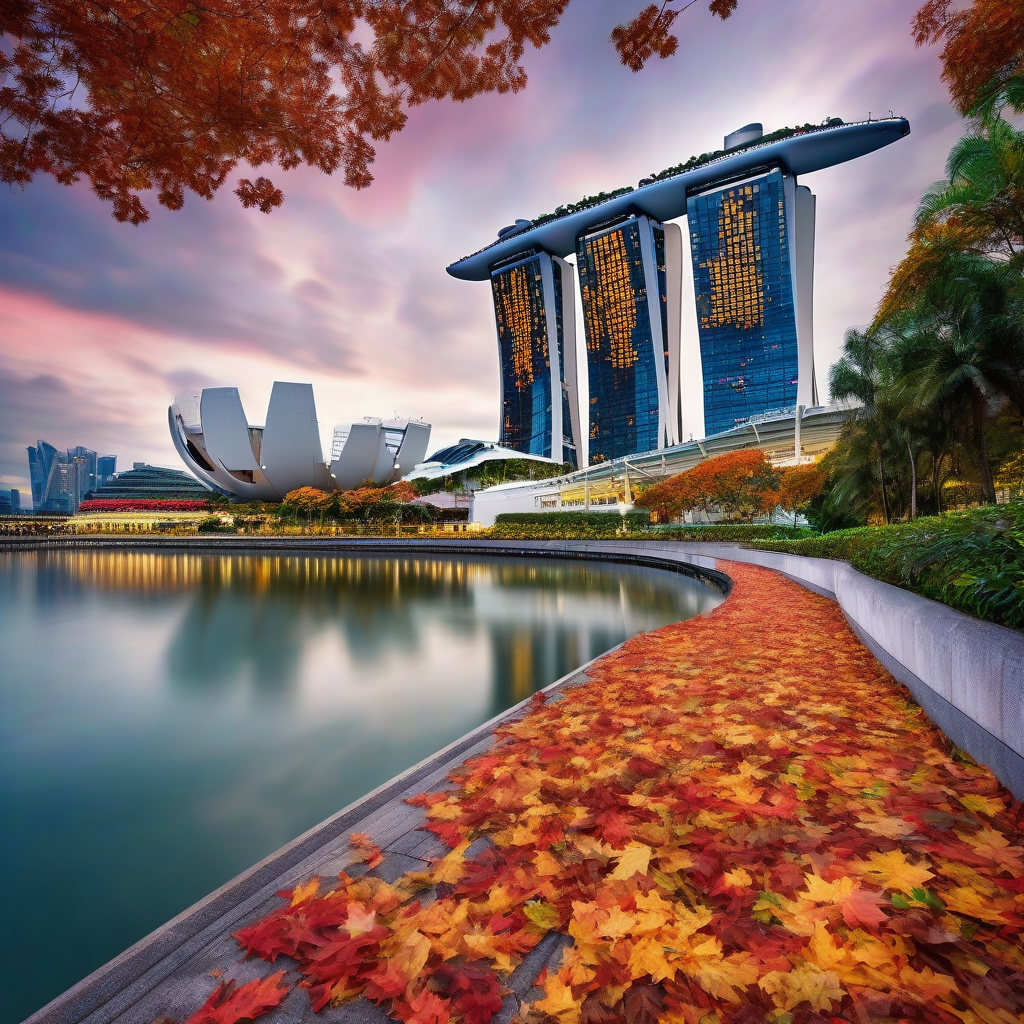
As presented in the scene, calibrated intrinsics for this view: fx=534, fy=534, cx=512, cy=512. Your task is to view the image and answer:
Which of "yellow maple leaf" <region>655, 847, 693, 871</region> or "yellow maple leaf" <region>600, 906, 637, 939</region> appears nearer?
"yellow maple leaf" <region>600, 906, 637, 939</region>

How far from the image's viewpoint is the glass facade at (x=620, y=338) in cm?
10025

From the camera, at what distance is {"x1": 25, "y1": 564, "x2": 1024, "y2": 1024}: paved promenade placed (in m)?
1.59

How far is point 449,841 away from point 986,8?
10.2 metres

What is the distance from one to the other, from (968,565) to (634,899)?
11.2 feet

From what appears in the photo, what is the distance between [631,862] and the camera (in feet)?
7.28

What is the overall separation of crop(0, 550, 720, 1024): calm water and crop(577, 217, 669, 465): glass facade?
88775 mm

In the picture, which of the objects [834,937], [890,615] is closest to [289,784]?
[834,937]

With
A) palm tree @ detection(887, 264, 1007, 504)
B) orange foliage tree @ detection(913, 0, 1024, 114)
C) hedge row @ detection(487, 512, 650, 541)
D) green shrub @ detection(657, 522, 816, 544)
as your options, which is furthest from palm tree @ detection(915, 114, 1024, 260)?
hedge row @ detection(487, 512, 650, 541)

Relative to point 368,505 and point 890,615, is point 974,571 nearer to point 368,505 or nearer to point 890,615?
point 890,615

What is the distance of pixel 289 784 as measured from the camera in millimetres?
5004

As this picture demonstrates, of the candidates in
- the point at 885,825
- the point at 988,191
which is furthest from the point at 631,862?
the point at 988,191

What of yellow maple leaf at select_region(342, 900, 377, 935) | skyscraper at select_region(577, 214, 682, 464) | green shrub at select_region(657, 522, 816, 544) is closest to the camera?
yellow maple leaf at select_region(342, 900, 377, 935)

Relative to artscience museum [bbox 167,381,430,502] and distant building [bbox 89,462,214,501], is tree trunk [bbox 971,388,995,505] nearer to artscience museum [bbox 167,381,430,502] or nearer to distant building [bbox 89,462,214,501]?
artscience museum [bbox 167,381,430,502]

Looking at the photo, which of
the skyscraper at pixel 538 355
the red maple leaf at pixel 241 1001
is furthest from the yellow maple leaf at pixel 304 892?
the skyscraper at pixel 538 355
